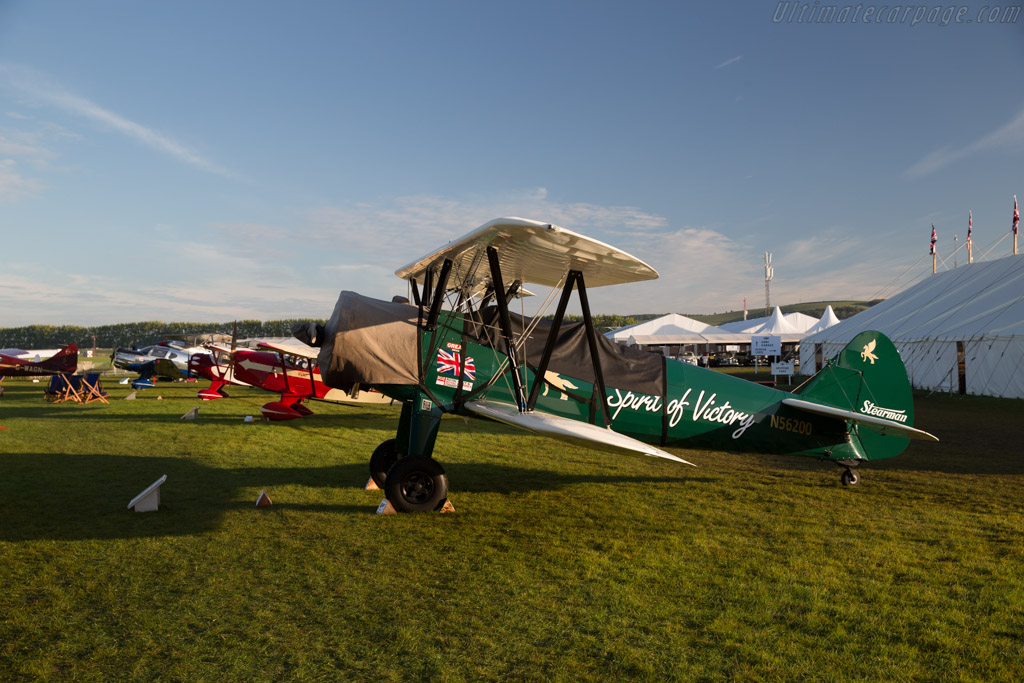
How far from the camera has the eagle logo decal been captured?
24.7 ft

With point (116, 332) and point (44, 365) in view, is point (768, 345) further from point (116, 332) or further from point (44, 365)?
point (116, 332)

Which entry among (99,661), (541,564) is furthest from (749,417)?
(99,661)

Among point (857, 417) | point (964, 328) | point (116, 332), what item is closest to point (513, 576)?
point (857, 417)

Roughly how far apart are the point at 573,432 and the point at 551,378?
1.75 m

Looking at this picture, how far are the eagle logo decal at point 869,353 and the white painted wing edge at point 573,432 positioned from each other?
13.9 ft

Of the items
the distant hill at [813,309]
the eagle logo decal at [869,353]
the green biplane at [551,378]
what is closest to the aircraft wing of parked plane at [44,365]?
the green biplane at [551,378]

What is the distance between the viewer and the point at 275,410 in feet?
45.4

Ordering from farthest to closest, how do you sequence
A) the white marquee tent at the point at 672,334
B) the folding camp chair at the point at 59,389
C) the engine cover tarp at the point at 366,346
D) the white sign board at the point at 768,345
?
the white marquee tent at the point at 672,334 < the white sign board at the point at 768,345 < the folding camp chair at the point at 59,389 < the engine cover tarp at the point at 366,346

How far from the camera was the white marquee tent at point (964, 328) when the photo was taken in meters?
20.7

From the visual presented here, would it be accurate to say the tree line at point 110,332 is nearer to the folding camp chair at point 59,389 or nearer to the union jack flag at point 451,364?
the folding camp chair at point 59,389

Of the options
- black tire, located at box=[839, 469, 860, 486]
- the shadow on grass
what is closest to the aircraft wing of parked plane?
the shadow on grass

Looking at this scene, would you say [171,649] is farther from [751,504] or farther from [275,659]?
[751,504]

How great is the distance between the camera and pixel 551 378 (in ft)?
21.2

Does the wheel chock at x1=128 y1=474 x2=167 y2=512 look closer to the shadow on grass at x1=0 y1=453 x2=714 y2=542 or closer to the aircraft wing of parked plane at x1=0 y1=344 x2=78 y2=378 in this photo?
the shadow on grass at x1=0 y1=453 x2=714 y2=542
